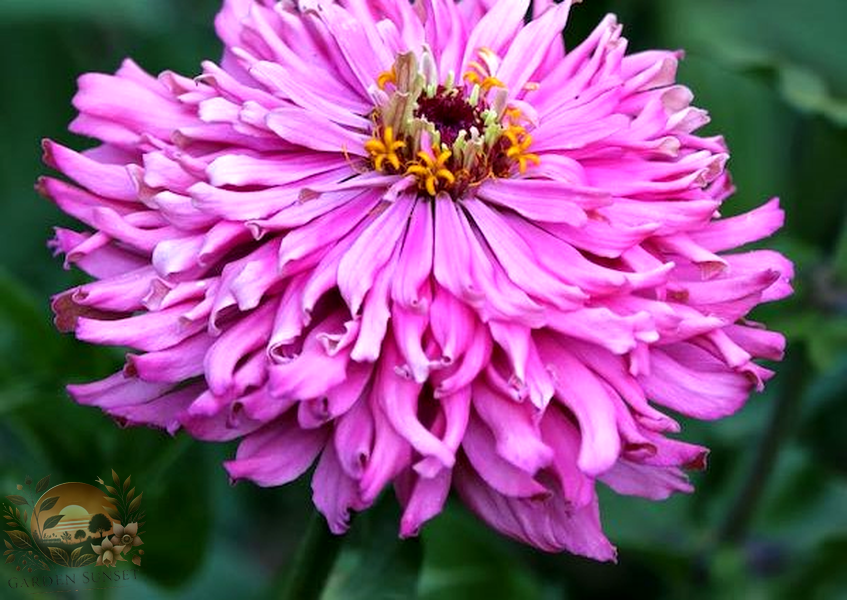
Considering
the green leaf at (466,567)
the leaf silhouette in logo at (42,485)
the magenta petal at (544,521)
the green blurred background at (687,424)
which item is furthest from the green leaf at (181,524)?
the magenta petal at (544,521)

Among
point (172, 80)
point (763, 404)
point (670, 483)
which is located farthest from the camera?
point (763, 404)

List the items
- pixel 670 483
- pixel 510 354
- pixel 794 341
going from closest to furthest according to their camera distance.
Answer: pixel 510 354
pixel 670 483
pixel 794 341

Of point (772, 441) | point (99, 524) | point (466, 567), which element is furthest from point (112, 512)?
point (772, 441)

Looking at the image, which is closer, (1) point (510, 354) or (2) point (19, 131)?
(1) point (510, 354)

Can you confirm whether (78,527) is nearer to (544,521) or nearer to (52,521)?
(52,521)

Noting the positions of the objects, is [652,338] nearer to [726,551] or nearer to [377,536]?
[377,536]

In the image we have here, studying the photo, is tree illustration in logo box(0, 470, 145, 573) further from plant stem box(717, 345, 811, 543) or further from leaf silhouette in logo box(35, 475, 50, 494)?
plant stem box(717, 345, 811, 543)

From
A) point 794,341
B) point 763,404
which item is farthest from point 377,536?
point 763,404
